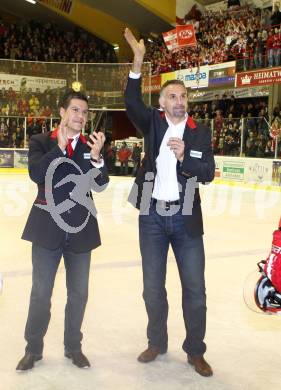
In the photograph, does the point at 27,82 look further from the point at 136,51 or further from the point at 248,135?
the point at 136,51

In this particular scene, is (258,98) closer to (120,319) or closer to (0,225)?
(0,225)

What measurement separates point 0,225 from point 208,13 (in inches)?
770

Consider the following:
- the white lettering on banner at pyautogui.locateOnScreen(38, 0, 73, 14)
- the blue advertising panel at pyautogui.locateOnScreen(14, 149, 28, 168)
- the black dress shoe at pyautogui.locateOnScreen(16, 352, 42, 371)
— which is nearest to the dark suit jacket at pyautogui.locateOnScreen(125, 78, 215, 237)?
the black dress shoe at pyautogui.locateOnScreen(16, 352, 42, 371)

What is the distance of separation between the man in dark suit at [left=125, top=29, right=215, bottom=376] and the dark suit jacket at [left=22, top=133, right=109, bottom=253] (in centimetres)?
30

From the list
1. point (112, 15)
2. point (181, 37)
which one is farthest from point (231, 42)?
point (112, 15)

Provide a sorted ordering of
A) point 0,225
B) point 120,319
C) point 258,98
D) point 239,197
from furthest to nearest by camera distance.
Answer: point 258,98 < point 239,197 < point 0,225 < point 120,319

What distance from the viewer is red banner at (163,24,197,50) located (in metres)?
20.0

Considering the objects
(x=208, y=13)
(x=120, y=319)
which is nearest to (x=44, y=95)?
(x=208, y=13)

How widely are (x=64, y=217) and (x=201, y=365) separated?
1.17 m

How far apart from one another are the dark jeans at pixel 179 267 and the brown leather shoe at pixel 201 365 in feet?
0.11

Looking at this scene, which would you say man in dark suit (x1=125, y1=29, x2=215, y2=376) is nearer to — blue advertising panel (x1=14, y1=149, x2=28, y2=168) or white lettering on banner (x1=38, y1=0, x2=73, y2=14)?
blue advertising panel (x1=14, y1=149, x2=28, y2=168)

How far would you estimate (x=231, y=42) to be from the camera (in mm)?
20062

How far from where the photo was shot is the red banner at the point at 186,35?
1997cm

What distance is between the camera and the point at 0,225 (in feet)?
25.7
